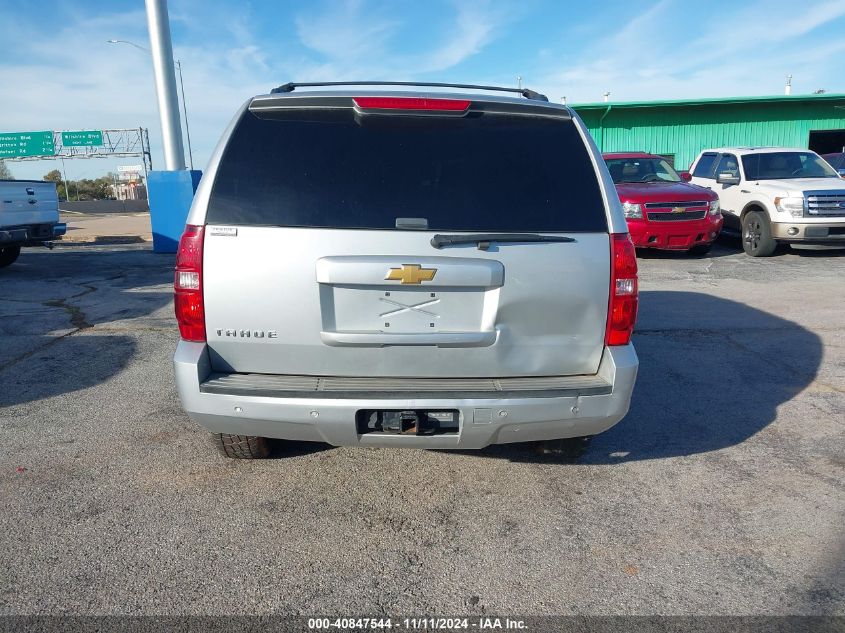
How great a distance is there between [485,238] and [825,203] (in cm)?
1056

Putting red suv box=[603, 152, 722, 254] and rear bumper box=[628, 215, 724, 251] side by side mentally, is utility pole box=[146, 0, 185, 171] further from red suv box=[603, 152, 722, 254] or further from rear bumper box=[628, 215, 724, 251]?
rear bumper box=[628, 215, 724, 251]

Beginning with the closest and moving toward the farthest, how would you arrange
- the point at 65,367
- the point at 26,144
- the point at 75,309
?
the point at 65,367 < the point at 75,309 < the point at 26,144

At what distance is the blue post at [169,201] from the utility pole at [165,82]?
23.4 inches

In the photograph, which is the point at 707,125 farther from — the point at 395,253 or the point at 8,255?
the point at 395,253

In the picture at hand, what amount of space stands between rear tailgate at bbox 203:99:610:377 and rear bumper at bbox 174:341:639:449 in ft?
0.52

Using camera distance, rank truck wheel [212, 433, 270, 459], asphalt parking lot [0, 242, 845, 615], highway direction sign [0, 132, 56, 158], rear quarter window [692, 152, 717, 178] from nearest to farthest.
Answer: asphalt parking lot [0, 242, 845, 615], truck wheel [212, 433, 270, 459], rear quarter window [692, 152, 717, 178], highway direction sign [0, 132, 56, 158]

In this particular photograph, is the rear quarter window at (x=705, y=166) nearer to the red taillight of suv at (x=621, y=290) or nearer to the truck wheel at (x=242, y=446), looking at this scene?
the red taillight of suv at (x=621, y=290)

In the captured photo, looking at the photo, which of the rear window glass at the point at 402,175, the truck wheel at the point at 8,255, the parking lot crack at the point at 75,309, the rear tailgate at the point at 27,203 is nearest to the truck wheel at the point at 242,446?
the rear window glass at the point at 402,175

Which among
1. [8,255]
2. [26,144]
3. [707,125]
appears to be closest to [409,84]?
[8,255]

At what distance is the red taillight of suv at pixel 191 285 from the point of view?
2.96 meters

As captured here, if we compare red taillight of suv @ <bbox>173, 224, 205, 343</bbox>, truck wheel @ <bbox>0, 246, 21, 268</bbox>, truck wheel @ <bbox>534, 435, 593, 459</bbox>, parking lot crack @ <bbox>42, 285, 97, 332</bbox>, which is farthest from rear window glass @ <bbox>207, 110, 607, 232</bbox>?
truck wheel @ <bbox>0, 246, 21, 268</bbox>

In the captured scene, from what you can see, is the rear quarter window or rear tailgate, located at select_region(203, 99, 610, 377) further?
the rear quarter window

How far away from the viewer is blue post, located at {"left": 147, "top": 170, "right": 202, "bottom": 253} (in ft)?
45.4

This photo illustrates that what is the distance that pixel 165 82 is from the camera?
1468 centimetres
